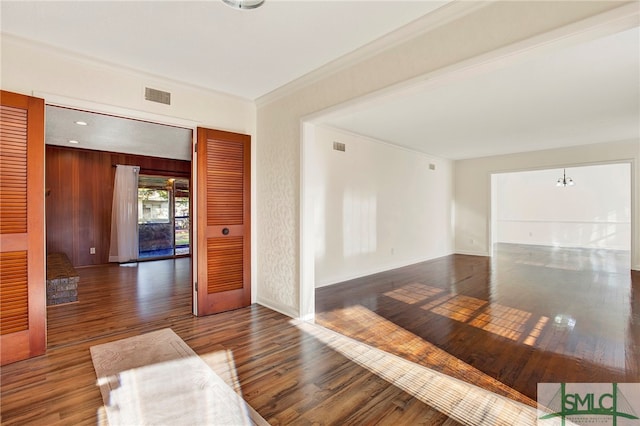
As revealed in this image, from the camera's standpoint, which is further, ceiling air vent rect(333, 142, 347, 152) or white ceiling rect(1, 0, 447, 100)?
ceiling air vent rect(333, 142, 347, 152)

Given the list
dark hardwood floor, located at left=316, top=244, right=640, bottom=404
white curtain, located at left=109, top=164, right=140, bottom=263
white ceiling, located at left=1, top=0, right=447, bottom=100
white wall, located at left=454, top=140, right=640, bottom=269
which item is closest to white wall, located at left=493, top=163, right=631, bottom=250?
white wall, located at left=454, top=140, right=640, bottom=269

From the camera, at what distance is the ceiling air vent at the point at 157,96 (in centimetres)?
324

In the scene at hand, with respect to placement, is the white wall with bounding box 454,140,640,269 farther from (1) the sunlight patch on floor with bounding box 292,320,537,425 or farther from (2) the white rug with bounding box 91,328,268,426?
(2) the white rug with bounding box 91,328,268,426

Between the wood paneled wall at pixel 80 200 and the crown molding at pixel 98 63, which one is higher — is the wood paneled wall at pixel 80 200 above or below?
below

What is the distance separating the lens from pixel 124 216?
7168 millimetres

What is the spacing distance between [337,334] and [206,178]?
2.32m

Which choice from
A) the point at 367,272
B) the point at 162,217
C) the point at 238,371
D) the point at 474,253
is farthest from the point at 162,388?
the point at 474,253

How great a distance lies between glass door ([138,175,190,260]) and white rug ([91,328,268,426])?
580cm

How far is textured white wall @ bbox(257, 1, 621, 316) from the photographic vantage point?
6.03 ft

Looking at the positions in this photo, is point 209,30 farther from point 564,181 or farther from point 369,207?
point 564,181

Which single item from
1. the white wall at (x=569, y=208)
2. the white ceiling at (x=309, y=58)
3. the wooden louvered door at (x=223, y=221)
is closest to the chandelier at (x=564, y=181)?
the white wall at (x=569, y=208)

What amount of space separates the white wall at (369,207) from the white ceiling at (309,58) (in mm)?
678

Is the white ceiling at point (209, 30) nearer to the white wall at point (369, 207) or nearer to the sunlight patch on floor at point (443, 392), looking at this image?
the white wall at point (369, 207)

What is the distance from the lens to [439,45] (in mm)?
2215
